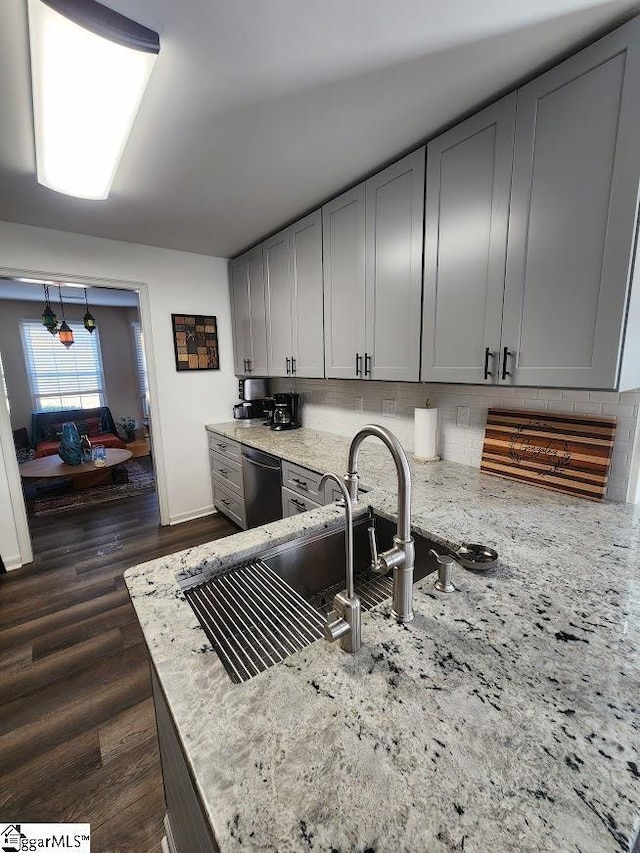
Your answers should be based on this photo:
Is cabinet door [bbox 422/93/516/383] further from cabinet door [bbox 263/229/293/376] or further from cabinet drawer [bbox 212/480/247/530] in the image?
cabinet drawer [bbox 212/480/247/530]

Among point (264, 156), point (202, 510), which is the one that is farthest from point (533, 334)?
point (202, 510)

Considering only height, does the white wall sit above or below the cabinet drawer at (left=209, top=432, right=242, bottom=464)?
above

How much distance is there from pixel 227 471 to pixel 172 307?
1.53 m

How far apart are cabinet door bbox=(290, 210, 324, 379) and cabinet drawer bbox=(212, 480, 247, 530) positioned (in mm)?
1268

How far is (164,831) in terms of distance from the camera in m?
1.15

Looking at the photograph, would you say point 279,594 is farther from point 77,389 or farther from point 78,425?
point 77,389

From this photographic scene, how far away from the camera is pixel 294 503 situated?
2234 millimetres

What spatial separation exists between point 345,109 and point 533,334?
1.15 meters

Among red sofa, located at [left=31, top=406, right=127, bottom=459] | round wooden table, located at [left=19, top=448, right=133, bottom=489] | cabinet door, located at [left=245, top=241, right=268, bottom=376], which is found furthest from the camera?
red sofa, located at [left=31, top=406, right=127, bottom=459]

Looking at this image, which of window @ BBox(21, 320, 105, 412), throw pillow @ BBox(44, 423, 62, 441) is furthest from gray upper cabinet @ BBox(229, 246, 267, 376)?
window @ BBox(21, 320, 105, 412)

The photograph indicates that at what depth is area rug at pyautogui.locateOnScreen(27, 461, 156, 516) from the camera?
12.3 feet

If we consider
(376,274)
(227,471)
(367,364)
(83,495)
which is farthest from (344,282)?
(83,495)

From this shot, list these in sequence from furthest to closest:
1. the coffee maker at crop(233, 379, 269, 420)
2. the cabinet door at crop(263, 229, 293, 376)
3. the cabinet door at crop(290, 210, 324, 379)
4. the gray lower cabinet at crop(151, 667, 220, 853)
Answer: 1. the coffee maker at crop(233, 379, 269, 420)
2. the cabinet door at crop(263, 229, 293, 376)
3. the cabinet door at crop(290, 210, 324, 379)
4. the gray lower cabinet at crop(151, 667, 220, 853)

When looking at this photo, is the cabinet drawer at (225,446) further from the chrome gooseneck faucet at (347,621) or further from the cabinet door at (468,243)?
the chrome gooseneck faucet at (347,621)
